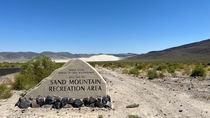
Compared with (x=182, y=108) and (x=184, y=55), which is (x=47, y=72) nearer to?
(x=182, y=108)

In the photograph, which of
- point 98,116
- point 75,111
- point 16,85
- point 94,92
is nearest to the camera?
point 98,116

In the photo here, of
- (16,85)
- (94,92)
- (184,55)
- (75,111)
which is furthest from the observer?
(184,55)

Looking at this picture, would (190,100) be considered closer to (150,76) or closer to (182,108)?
(182,108)

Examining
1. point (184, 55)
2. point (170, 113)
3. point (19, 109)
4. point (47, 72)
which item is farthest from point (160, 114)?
point (184, 55)

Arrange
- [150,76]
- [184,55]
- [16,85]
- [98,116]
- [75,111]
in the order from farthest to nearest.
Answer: [184,55], [150,76], [16,85], [75,111], [98,116]

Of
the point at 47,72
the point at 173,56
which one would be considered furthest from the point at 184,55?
the point at 47,72

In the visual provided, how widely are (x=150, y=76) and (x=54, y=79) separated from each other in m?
18.4

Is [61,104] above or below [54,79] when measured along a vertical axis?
below

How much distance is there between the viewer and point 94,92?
14.3 meters

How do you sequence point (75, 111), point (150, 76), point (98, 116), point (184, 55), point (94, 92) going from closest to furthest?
point (98, 116) < point (75, 111) < point (94, 92) < point (150, 76) < point (184, 55)

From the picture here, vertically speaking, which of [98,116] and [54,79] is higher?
[54,79]

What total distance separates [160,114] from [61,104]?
13.4 feet

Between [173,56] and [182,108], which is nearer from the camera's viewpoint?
[182,108]

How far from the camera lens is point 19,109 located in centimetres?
1368
